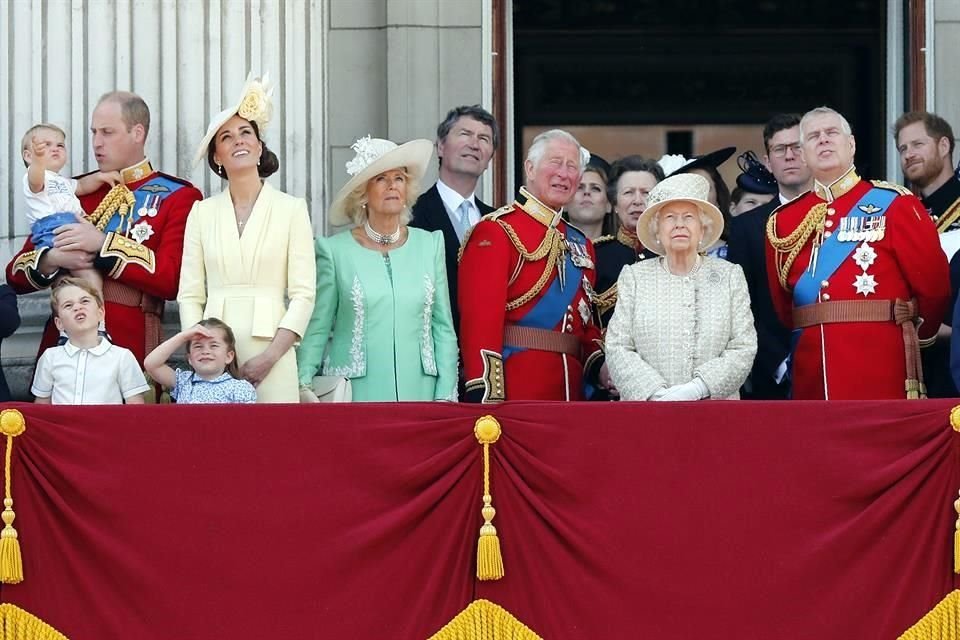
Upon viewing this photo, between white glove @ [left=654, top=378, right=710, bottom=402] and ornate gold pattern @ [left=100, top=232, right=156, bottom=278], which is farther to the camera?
ornate gold pattern @ [left=100, top=232, right=156, bottom=278]

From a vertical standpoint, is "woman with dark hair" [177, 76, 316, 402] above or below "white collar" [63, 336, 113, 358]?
above

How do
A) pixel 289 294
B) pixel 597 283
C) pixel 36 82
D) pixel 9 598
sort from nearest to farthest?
pixel 9 598, pixel 289 294, pixel 597 283, pixel 36 82

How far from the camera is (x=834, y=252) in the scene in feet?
28.1

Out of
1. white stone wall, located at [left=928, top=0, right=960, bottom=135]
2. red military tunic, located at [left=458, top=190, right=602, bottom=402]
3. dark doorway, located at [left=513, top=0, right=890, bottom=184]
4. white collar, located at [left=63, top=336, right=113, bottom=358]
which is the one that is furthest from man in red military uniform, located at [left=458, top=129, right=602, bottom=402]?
dark doorway, located at [left=513, top=0, right=890, bottom=184]

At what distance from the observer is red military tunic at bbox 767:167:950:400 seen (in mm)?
8414

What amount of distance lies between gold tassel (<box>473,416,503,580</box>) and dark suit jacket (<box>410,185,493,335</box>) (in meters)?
1.45

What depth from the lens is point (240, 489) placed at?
24.8 feet

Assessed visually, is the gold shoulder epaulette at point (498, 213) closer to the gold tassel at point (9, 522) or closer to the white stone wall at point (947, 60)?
the gold tassel at point (9, 522)

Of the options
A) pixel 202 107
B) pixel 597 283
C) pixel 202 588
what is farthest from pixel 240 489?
pixel 202 107

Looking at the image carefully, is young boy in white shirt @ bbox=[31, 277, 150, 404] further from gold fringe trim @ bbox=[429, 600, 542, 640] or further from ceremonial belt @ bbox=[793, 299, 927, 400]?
ceremonial belt @ bbox=[793, 299, 927, 400]

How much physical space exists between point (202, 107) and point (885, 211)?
3.12 m

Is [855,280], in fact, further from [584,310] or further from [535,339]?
[535,339]

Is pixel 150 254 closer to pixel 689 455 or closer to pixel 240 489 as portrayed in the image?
pixel 240 489

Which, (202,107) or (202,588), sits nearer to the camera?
(202,588)
